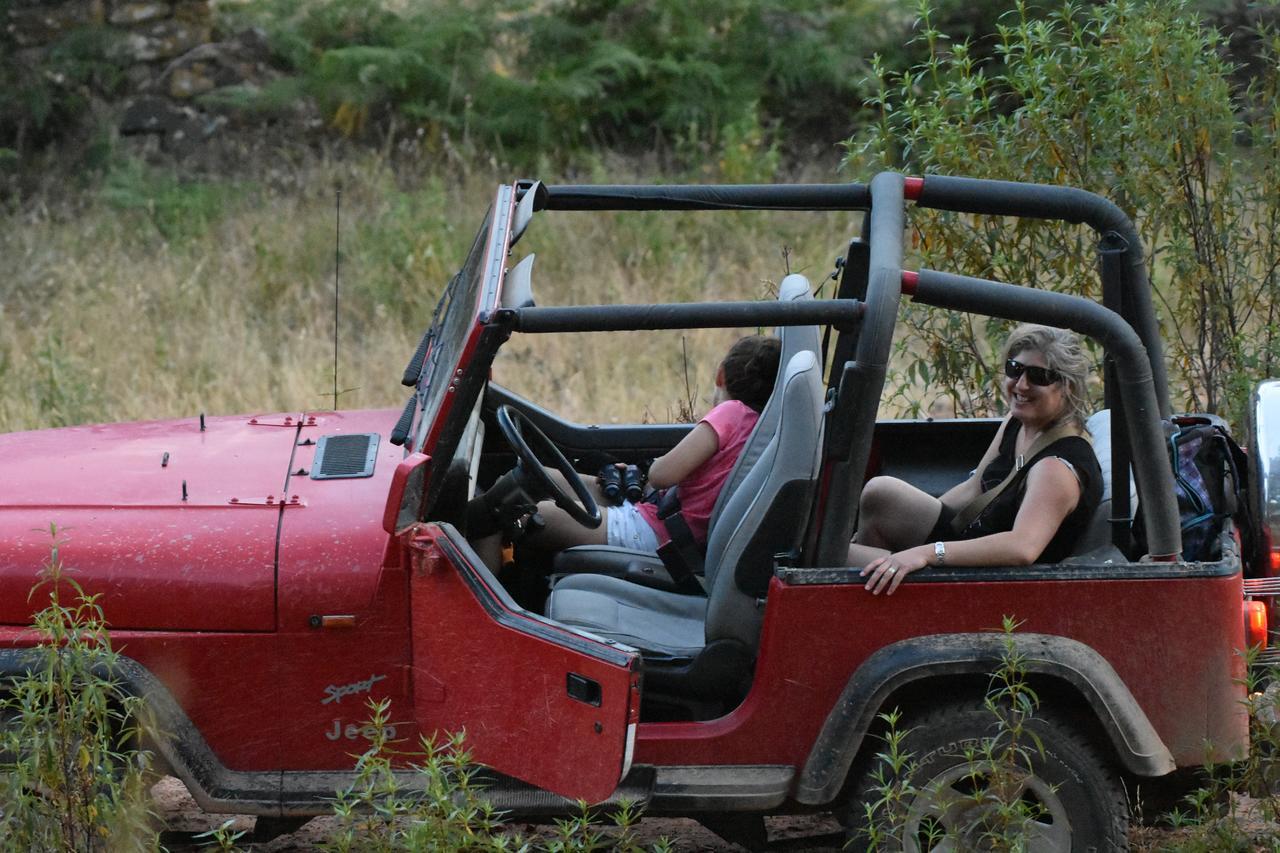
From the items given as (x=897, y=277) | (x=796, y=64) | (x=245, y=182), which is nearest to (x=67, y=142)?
(x=245, y=182)

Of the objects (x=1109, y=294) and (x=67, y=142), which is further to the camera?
(x=67, y=142)

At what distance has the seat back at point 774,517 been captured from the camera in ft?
11.1

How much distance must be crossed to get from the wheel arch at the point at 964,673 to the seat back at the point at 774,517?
33cm

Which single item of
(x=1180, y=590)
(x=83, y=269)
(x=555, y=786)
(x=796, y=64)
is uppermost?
(x=796, y=64)

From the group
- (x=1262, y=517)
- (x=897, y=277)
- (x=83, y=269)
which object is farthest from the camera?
(x=83, y=269)

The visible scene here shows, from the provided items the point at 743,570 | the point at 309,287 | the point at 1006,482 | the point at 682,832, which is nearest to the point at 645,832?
the point at 682,832

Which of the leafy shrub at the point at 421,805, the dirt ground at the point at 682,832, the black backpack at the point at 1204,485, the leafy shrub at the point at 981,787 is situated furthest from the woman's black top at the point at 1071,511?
the leafy shrub at the point at 421,805

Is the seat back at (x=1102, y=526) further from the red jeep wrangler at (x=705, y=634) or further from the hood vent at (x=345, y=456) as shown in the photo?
the hood vent at (x=345, y=456)

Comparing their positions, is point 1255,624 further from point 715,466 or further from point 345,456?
point 345,456

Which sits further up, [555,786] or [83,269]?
[83,269]

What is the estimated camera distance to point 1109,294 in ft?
12.7

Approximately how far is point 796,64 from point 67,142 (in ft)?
18.3

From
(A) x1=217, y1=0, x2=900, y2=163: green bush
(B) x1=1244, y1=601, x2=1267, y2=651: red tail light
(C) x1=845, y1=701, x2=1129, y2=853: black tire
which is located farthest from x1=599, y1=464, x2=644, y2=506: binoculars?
(A) x1=217, y1=0, x2=900, y2=163: green bush

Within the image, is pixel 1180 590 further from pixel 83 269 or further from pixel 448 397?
pixel 83 269
